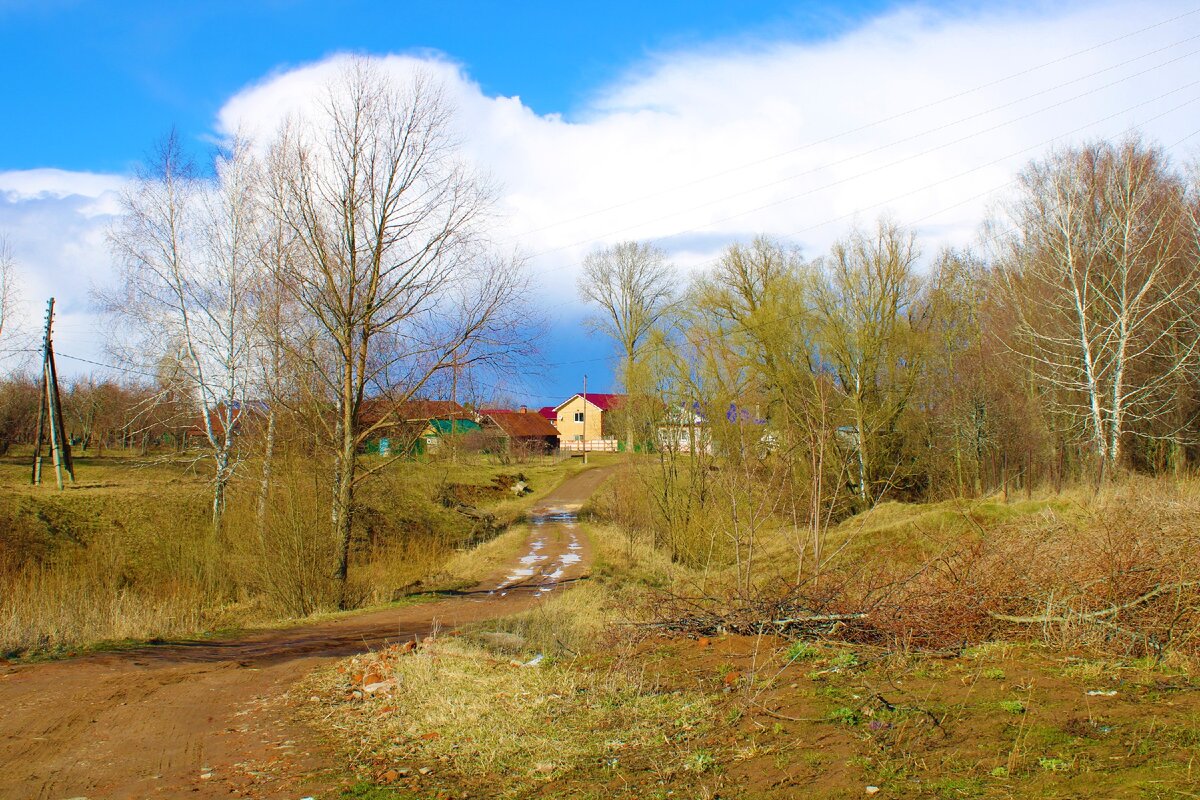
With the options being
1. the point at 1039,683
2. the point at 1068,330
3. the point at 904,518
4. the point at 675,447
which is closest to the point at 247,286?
the point at 675,447

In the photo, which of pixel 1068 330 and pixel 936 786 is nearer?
pixel 936 786

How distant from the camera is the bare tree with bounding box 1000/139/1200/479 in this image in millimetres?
22875

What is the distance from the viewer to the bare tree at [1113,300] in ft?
75.0

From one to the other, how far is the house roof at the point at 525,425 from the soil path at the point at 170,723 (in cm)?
5248

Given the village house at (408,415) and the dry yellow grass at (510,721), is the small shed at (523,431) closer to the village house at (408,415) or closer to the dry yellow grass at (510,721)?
the village house at (408,415)

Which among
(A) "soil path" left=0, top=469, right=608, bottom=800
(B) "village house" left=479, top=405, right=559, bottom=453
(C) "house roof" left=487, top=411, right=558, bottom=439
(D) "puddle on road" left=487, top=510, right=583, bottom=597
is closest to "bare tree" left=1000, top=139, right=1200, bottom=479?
(D) "puddle on road" left=487, top=510, right=583, bottom=597

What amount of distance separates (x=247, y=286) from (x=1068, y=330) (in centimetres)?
2469

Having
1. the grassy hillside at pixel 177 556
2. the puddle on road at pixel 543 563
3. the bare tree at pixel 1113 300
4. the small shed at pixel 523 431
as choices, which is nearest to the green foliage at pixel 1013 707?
the grassy hillside at pixel 177 556

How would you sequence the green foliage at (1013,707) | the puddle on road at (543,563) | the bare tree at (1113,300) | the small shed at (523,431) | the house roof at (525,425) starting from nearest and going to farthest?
the green foliage at (1013,707), the puddle on road at (543,563), the bare tree at (1113,300), the small shed at (523,431), the house roof at (525,425)

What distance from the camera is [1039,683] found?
543cm

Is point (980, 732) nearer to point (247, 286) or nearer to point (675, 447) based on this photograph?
point (675, 447)

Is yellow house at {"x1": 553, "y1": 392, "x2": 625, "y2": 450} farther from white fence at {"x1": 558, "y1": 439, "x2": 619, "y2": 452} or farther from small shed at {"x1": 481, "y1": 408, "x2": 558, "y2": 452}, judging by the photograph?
small shed at {"x1": 481, "y1": 408, "x2": 558, "y2": 452}

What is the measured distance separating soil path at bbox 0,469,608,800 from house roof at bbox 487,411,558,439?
172 feet

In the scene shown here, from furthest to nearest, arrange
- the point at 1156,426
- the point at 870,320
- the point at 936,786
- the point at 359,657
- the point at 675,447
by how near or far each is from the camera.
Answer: the point at 870,320
the point at 1156,426
the point at 675,447
the point at 359,657
the point at 936,786
